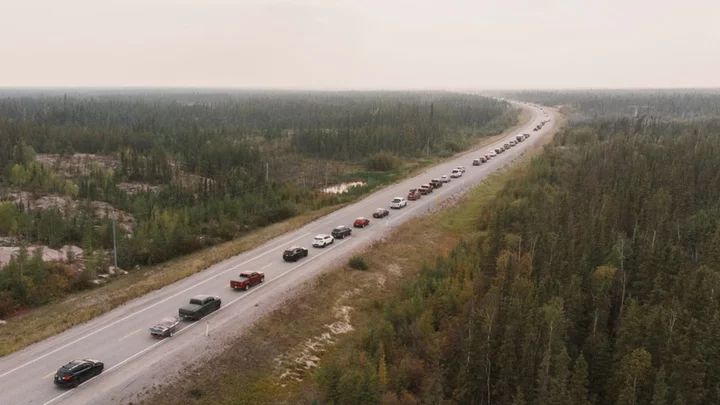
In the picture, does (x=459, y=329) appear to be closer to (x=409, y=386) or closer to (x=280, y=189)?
(x=409, y=386)

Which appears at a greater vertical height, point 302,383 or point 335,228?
point 335,228

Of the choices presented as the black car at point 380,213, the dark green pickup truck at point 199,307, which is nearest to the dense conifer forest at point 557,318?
the dark green pickup truck at point 199,307

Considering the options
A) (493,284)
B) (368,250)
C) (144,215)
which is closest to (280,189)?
(144,215)

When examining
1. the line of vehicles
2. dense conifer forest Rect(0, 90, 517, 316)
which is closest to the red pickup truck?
the line of vehicles

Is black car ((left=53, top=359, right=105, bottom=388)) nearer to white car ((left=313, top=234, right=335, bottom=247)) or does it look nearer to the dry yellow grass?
the dry yellow grass

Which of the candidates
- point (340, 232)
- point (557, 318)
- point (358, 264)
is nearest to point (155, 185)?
point (340, 232)

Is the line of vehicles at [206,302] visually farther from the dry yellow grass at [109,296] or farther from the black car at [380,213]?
the dry yellow grass at [109,296]

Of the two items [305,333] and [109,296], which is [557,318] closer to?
[305,333]
